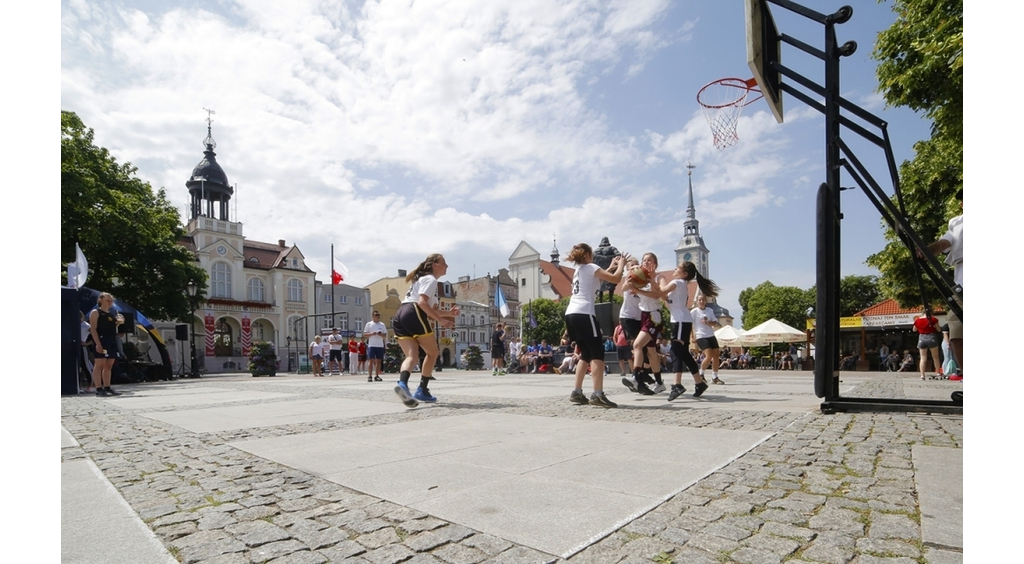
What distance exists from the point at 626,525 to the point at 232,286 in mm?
60467

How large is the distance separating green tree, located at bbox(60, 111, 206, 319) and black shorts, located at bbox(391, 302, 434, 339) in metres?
20.4

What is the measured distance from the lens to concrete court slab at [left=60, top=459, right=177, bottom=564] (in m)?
2.03

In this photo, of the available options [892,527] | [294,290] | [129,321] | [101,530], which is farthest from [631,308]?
[294,290]

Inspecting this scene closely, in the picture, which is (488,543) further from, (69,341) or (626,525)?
(69,341)

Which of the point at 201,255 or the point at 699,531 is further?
the point at 201,255

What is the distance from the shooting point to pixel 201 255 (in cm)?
5403

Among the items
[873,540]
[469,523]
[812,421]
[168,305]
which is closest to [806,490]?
[873,540]

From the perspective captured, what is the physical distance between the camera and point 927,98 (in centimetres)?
1022

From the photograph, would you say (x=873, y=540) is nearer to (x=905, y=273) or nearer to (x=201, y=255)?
(x=905, y=273)

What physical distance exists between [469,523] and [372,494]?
0.68 meters

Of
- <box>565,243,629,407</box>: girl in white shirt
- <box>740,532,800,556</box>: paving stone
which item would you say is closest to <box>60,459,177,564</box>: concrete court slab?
<box>740,532,800,556</box>: paving stone

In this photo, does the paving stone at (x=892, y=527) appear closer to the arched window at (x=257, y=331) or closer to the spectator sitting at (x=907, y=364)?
the spectator sitting at (x=907, y=364)

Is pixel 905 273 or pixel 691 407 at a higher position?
pixel 905 273

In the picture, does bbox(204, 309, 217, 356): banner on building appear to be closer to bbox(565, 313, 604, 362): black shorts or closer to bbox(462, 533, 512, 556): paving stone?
bbox(565, 313, 604, 362): black shorts
